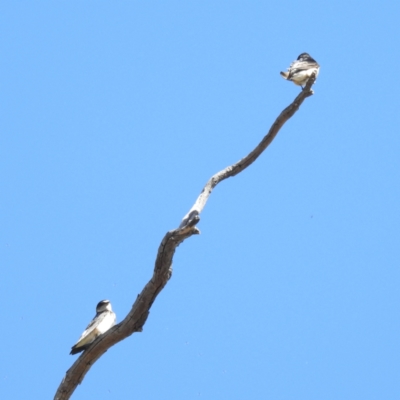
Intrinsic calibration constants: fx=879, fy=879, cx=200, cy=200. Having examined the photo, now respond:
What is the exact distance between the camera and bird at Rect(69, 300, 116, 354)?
29.4 ft

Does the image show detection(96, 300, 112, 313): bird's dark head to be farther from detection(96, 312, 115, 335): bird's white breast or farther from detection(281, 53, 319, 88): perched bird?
detection(281, 53, 319, 88): perched bird

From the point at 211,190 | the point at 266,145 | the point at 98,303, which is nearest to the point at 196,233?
the point at 211,190

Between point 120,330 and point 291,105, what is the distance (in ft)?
10.5

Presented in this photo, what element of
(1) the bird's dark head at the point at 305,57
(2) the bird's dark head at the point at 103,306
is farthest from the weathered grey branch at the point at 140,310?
(1) the bird's dark head at the point at 305,57

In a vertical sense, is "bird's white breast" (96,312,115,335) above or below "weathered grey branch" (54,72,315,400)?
above

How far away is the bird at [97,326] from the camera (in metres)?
8.95

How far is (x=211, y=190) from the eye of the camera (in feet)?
29.6

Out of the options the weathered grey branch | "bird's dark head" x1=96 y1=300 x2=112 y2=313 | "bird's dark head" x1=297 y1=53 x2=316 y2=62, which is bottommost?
the weathered grey branch

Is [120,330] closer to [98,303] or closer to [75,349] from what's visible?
[75,349]

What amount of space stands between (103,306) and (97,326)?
4.50 feet

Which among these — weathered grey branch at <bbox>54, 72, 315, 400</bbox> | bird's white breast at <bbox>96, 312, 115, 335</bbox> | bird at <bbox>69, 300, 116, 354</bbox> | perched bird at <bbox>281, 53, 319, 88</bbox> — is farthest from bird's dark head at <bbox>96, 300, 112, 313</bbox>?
perched bird at <bbox>281, 53, 319, 88</bbox>

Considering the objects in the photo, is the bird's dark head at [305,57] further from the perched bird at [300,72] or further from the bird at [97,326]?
the bird at [97,326]

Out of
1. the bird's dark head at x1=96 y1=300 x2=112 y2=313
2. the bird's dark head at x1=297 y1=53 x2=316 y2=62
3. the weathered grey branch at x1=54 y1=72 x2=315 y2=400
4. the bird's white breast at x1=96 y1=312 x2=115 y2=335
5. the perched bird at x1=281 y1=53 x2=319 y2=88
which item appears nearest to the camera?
the weathered grey branch at x1=54 y1=72 x2=315 y2=400

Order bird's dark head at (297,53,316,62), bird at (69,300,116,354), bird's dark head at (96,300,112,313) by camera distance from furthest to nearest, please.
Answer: bird's dark head at (297,53,316,62) → bird's dark head at (96,300,112,313) → bird at (69,300,116,354)
